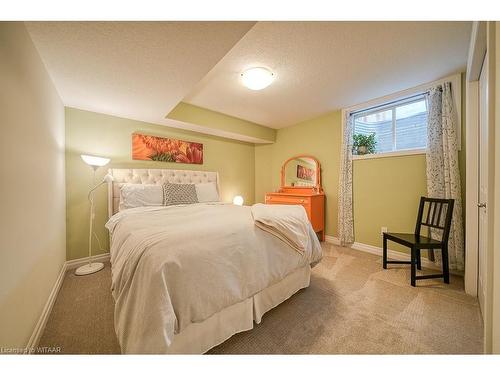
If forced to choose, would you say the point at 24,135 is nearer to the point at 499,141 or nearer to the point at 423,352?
the point at 499,141

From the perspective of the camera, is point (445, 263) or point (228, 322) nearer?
point (228, 322)

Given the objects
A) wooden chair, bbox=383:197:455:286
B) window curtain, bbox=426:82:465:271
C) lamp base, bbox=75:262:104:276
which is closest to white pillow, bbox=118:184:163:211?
lamp base, bbox=75:262:104:276

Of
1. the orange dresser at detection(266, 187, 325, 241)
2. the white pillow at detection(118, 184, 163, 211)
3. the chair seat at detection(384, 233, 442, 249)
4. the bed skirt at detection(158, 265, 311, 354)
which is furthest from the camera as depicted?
the orange dresser at detection(266, 187, 325, 241)

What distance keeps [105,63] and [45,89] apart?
1.92 feet

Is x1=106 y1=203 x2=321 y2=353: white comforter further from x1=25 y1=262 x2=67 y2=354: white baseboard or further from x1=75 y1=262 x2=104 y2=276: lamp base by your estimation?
x1=75 y1=262 x2=104 y2=276: lamp base

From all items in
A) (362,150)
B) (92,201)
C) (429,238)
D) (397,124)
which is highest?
(397,124)

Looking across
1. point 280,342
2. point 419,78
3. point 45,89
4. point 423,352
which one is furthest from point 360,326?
point 45,89

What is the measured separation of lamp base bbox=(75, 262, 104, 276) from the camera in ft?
6.94

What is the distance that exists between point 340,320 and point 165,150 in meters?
3.14

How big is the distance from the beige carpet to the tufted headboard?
1029 millimetres

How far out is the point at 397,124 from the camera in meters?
2.63

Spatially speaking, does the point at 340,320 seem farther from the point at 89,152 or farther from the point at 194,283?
the point at 89,152

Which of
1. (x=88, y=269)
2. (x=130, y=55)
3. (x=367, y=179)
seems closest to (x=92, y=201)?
(x=88, y=269)

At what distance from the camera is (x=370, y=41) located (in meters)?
1.58
